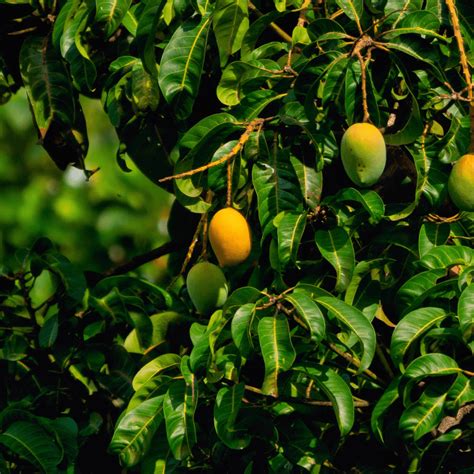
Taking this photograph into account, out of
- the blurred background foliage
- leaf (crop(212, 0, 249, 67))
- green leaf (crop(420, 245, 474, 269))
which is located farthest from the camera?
the blurred background foliage

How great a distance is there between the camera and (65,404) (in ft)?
5.51

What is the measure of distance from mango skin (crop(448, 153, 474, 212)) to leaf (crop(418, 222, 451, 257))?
0.07m

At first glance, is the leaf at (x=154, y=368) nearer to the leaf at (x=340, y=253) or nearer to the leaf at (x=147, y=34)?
the leaf at (x=340, y=253)

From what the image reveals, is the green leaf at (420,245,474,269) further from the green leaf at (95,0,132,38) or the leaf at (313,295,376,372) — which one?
the green leaf at (95,0,132,38)

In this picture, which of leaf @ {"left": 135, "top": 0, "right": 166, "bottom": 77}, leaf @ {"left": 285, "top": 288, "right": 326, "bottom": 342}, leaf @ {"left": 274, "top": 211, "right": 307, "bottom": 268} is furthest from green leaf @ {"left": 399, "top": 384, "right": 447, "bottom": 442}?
leaf @ {"left": 135, "top": 0, "right": 166, "bottom": 77}

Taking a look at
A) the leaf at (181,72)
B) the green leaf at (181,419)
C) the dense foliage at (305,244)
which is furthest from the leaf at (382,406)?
the leaf at (181,72)

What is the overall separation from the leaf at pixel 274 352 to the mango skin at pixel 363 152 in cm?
21

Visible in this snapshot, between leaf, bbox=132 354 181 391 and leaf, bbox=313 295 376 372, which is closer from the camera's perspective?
leaf, bbox=313 295 376 372

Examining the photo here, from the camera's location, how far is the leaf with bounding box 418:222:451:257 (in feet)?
4.51

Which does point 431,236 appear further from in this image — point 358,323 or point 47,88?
point 47,88

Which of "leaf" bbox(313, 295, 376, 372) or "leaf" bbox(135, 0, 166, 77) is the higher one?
"leaf" bbox(135, 0, 166, 77)

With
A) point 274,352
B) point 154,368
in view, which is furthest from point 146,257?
point 274,352

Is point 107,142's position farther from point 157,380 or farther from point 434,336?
point 434,336

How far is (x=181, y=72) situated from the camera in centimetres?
144
